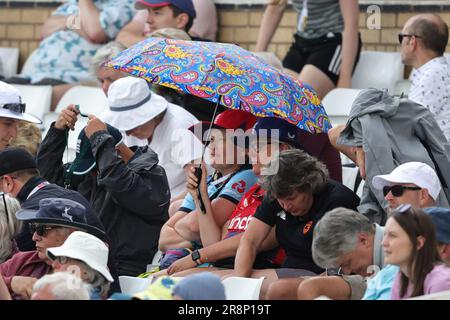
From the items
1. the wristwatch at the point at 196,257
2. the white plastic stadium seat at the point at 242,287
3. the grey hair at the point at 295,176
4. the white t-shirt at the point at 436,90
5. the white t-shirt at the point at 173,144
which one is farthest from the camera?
the white t-shirt at the point at 173,144

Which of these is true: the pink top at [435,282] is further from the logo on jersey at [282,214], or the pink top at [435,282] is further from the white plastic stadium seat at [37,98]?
the white plastic stadium seat at [37,98]

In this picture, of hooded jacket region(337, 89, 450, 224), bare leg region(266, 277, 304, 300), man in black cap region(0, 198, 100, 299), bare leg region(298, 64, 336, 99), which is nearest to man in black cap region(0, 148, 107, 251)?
man in black cap region(0, 198, 100, 299)

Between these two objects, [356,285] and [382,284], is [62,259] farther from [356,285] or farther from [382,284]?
[382,284]

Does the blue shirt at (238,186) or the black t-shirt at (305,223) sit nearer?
the black t-shirt at (305,223)

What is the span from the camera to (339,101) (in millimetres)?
10352

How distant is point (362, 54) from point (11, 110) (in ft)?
12.0

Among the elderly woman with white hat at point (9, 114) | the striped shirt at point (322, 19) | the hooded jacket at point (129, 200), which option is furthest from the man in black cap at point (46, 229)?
the striped shirt at point (322, 19)

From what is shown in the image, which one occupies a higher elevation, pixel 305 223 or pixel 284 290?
pixel 305 223

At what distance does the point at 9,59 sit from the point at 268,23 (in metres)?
3.26

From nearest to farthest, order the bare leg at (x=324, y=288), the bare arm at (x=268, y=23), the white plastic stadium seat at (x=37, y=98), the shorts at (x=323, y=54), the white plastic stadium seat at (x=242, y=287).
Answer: the bare leg at (x=324, y=288), the white plastic stadium seat at (x=242, y=287), the shorts at (x=323, y=54), the bare arm at (x=268, y=23), the white plastic stadium seat at (x=37, y=98)

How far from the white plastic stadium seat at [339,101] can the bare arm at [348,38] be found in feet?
0.88

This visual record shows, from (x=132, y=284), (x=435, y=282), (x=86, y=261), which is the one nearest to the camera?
(x=435, y=282)

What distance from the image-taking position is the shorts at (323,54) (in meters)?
10.7

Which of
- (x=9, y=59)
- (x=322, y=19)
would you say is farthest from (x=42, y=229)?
(x=9, y=59)
